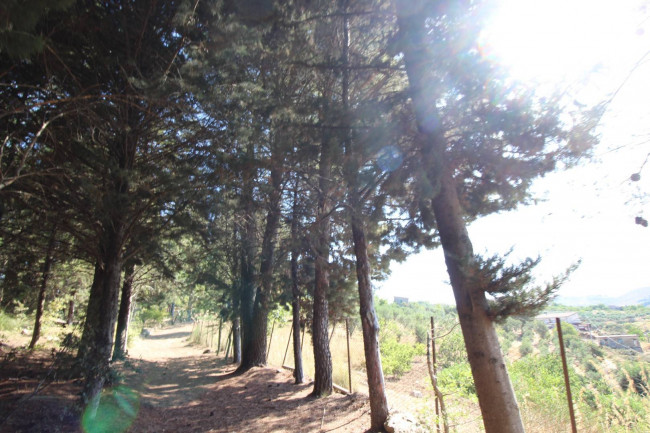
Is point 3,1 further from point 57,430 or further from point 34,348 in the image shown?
point 34,348

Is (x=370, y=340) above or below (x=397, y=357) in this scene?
above

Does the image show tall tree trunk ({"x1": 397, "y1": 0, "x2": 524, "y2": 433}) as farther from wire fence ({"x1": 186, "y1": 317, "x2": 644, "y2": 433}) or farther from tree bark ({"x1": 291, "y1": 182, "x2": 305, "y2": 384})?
tree bark ({"x1": 291, "y1": 182, "x2": 305, "y2": 384})

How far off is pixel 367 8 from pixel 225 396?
9100mm

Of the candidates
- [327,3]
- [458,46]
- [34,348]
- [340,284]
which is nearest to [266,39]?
[327,3]

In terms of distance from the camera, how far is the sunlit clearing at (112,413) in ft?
17.3

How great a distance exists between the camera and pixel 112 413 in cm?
615

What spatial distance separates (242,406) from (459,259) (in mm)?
6584

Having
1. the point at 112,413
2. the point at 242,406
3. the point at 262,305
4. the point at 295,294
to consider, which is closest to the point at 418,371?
the point at 295,294

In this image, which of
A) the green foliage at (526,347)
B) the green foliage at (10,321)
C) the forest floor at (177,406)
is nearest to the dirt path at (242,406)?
the forest floor at (177,406)

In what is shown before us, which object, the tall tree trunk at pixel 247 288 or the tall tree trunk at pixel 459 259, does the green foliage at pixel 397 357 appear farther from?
the tall tree trunk at pixel 459 259

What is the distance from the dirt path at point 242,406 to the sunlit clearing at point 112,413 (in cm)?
18

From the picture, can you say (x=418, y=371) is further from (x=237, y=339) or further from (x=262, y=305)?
(x=237, y=339)

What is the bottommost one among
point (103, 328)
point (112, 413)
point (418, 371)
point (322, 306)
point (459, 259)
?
point (418, 371)

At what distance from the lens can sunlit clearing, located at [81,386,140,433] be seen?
529cm
